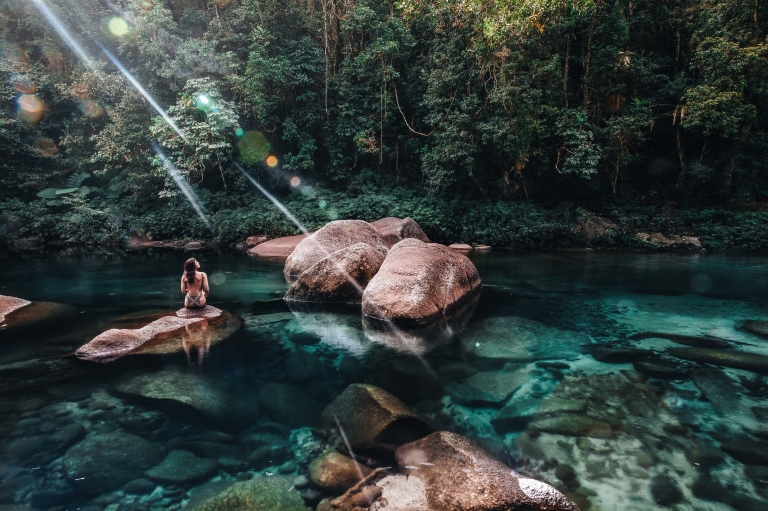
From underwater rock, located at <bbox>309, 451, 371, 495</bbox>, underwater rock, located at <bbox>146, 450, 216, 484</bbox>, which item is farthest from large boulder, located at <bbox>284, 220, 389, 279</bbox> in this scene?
underwater rock, located at <bbox>309, 451, 371, 495</bbox>

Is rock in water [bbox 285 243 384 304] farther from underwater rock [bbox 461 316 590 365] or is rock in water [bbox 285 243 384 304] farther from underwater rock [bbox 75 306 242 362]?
underwater rock [bbox 461 316 590 365]

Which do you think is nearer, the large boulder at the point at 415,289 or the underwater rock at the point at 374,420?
the underwater rock at the point at 374,420

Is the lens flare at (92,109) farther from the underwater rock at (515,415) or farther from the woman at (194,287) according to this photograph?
the underwater rock at (515,415)

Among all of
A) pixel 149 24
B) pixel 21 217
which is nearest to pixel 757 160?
pixel 149 24

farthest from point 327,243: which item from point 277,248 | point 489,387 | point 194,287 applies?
point 277,248

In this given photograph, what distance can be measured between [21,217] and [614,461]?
78.7 feet

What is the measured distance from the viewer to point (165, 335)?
557 centimetres

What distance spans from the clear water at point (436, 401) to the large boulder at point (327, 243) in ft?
7.03

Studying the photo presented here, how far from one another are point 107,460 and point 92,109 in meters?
24.6

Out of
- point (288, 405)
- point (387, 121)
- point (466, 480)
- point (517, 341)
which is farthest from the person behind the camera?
point (387, 121)

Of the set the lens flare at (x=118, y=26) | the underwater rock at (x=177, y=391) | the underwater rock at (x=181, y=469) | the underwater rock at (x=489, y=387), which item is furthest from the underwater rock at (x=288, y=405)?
the lens flare at (x=118, y=26)

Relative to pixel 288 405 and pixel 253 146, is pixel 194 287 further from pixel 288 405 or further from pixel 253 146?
pixel 253 146

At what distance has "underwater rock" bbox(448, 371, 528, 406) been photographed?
4176mm

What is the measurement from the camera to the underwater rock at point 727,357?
484 cm
